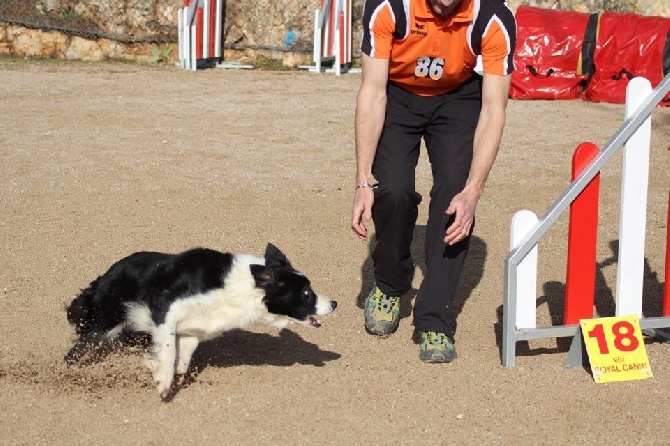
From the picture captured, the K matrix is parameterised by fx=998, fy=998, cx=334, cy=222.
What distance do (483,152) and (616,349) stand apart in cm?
117

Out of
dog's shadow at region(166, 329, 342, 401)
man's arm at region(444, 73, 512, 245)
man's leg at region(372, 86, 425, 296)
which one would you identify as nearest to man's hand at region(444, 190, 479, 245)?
man's arm at region(444, 73, 512, 245)

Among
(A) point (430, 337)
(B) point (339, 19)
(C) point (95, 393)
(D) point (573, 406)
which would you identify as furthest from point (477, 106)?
(B) point (339, 19)

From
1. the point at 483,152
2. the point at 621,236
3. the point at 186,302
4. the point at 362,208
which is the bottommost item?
the point at 186,302

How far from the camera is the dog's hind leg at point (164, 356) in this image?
457cm

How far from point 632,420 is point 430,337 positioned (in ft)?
3.66

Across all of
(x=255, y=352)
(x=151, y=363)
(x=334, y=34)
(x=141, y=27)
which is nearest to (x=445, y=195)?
(x=255, y=352)

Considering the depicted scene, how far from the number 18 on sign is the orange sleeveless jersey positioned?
135 centimetres

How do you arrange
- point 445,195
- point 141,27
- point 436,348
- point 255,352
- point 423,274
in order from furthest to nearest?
point 141,27
point 423,274
point 255,352
point 436,348
point 445,195

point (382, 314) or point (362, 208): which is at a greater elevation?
point (362, 208)

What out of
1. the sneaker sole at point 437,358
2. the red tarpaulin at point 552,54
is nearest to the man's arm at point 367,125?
the sneaker sole at point 437,358

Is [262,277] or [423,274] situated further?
[423,274]

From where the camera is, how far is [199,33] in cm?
1614

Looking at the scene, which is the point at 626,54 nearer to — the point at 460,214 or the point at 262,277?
the point at 460,214

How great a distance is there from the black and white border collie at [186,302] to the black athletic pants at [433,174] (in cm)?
53
